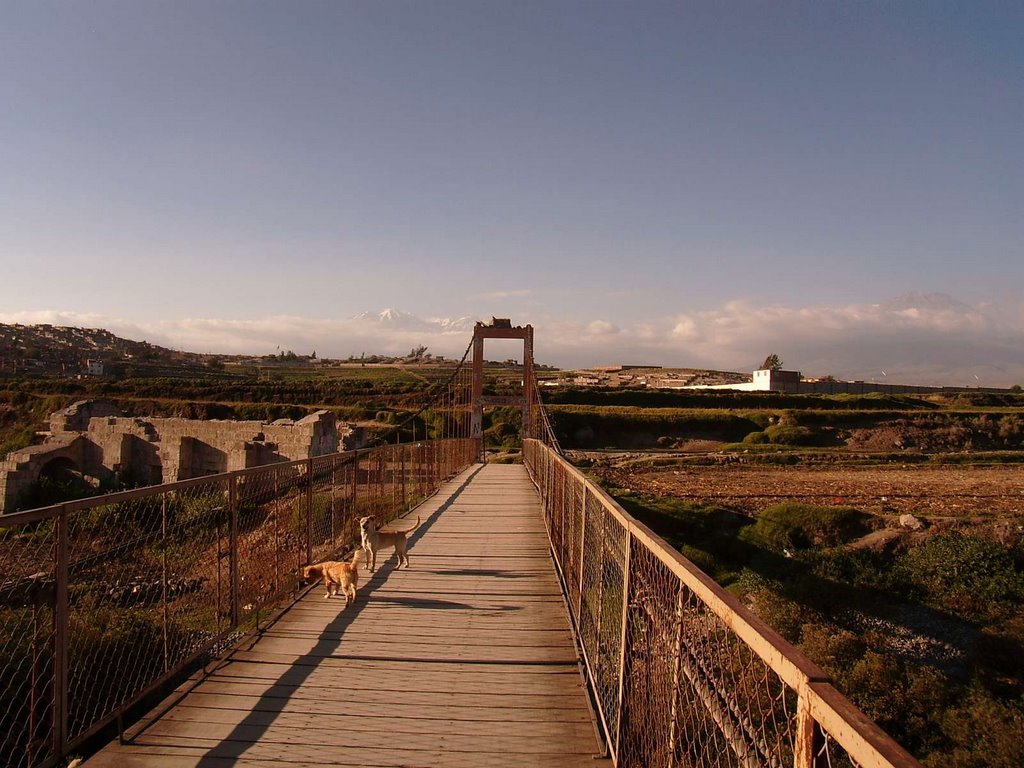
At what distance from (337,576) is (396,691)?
1.82 metres

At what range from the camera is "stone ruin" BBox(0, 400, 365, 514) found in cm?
2281

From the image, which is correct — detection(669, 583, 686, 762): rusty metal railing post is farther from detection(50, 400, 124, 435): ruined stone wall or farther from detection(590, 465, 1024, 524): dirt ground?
detection(50, 400, 124, 435): ruined stone wall

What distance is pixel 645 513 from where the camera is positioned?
1681cm

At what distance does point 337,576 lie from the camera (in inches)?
206

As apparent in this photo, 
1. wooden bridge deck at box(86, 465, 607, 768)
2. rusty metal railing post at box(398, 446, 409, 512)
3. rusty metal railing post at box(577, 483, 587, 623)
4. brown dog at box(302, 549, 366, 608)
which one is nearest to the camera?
wooden bridge deck at box(86, 465, 607, 768)

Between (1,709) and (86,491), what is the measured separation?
2378 centimetres

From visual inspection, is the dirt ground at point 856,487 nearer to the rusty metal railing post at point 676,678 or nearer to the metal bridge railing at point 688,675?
the metal bridge railing at point 688,675

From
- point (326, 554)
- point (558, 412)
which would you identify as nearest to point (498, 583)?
point (326, 554)

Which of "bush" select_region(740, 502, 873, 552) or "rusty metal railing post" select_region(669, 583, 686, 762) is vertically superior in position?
"rusty metal railing post" select_region(669, 583, 686, 762)

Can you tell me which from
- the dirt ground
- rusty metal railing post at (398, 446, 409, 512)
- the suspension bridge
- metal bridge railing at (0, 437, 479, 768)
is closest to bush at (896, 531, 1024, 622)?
the dirt ground

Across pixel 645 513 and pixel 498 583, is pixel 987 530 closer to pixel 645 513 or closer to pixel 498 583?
pixel 645 513

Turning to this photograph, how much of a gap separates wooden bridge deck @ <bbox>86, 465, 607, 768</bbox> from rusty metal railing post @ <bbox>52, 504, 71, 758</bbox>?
0.57ft

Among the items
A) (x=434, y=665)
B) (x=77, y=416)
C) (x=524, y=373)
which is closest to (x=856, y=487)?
(x=524, y=373)

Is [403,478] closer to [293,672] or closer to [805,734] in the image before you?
[293,672]
